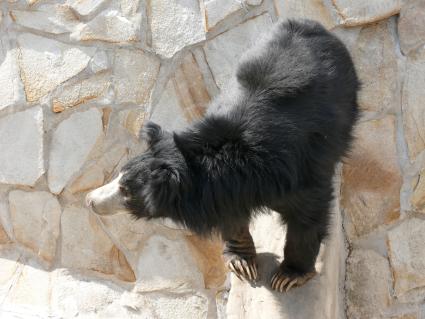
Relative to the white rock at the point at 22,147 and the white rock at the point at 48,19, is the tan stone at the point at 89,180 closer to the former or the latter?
the white rock at the point at 22,147

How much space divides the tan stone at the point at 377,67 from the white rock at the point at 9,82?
1700 mm

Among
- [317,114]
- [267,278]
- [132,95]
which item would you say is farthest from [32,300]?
[317,114]

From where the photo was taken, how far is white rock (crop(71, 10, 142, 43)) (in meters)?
3.07

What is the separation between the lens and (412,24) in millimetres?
2838

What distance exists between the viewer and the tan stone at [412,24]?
9.29ft

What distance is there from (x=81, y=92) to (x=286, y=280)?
1.56m

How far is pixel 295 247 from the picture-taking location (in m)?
2.04

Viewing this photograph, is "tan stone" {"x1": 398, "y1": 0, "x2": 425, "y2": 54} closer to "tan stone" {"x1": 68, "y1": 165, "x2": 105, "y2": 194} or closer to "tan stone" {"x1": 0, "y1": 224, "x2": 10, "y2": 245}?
"tan stone" {"x1": 68, "y1": 165, "x2": 105, "y2": 194}

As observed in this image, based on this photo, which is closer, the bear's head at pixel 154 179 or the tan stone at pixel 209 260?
the bear's head at pixel 154 179

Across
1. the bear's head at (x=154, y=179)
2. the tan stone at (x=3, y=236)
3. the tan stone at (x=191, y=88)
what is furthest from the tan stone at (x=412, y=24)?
the tan stone at (x=3, y=236)

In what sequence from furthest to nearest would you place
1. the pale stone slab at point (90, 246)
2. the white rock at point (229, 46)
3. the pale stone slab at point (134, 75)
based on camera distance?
the pale stone slab at point (90, 246) < the pale stone slab at point (134, 75) < the white rock at point (229, 46)

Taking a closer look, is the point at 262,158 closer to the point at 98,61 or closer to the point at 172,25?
the point at 172,25

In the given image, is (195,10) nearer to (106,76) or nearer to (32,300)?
(106,76)

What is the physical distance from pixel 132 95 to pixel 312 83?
1.32 meters
